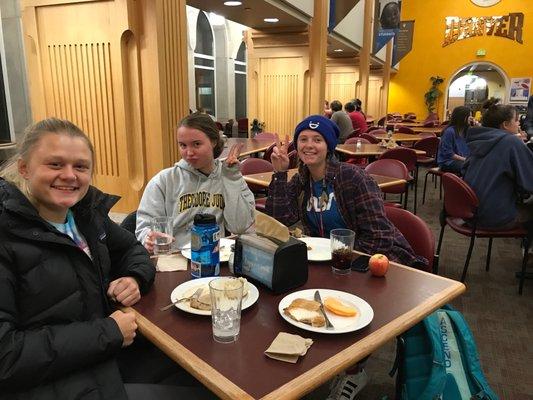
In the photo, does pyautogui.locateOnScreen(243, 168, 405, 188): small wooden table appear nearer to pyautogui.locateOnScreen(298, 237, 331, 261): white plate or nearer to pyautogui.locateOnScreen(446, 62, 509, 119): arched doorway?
pyautogui.locateOnScreen(298, 237, 331, 261): white plate

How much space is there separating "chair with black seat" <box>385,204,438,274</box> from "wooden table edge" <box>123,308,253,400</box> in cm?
134

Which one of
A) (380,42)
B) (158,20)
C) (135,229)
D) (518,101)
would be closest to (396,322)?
(135,229)

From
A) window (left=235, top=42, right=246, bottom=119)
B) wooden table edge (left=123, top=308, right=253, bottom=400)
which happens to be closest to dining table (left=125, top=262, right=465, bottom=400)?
wooden table edge (left=123, top=308, right=253, bottom=400)

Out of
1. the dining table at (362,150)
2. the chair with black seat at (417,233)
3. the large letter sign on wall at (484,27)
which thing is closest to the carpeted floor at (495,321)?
the chair with black seat at (417,233)

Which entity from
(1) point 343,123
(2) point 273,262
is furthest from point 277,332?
(1) point 343,123

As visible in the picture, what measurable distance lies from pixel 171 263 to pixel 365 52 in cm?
1094

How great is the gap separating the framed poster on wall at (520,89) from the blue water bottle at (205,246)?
17.5 m

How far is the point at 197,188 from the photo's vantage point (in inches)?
86.4

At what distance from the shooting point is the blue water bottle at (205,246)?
145 centimetres

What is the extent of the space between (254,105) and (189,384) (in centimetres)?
730

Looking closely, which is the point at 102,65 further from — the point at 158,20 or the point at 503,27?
the point at 503,27

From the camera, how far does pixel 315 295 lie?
1.36 m

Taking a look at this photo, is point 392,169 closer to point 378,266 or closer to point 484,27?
point 378,266

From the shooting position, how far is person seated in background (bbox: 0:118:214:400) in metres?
1.05
